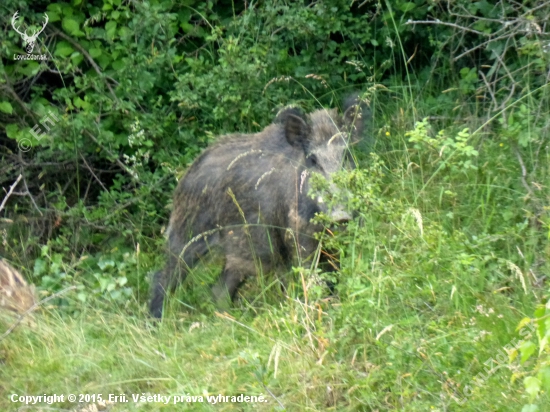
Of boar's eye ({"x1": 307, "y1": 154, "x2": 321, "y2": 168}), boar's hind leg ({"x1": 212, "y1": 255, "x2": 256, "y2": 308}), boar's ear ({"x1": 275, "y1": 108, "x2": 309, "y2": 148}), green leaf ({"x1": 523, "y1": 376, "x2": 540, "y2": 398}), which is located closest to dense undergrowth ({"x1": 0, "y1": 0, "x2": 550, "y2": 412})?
green leaf ({"x1": 523, "y1": 376, "x2": 540, "y2": 398})

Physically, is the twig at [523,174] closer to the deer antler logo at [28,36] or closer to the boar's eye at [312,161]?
the boar's eye at [312,161]

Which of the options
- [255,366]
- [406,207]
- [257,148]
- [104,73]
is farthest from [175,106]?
[255,366]

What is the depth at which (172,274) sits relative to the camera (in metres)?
6.56

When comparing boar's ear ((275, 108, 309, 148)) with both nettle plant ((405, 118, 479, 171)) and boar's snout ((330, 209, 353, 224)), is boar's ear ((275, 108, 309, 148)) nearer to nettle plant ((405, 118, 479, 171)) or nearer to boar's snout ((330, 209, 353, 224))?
nettle plant ((405, 118, 479, 171))

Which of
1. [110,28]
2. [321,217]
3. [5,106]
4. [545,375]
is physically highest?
[110,28]

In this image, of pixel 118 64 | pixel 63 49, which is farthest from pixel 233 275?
pixel 63 49

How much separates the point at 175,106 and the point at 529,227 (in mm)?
3736

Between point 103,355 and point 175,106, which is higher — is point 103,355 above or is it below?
below

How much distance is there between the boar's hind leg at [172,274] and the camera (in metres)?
6.50

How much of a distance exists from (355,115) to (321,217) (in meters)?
1.46

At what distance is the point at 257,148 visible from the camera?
6.64 m

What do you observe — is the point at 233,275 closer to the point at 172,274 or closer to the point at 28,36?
the point at 172,274

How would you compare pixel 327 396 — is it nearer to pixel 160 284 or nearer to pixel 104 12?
pixel 160 284

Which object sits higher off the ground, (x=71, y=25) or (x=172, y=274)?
(x=71, y=25)
